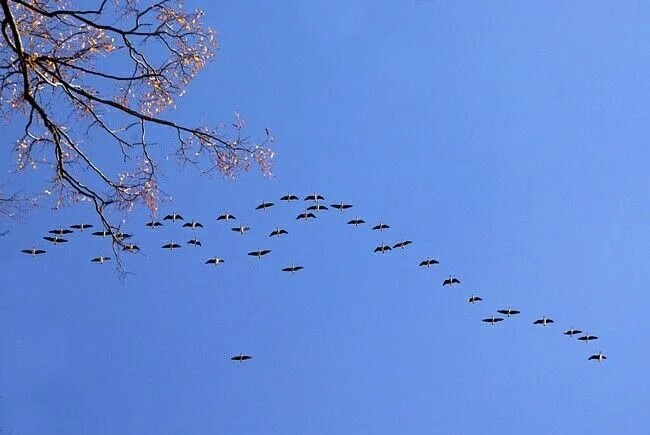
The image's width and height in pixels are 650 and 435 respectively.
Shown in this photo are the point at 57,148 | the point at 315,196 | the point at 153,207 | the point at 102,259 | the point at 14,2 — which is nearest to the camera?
the point at 14,2

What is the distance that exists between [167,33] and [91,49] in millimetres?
939

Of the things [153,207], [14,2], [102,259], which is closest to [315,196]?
[102,259]

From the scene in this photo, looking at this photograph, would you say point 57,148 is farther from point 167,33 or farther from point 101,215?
point 167,33

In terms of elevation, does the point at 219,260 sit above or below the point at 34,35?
above

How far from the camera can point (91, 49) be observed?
9.97 meters

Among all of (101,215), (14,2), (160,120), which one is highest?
(14,2)

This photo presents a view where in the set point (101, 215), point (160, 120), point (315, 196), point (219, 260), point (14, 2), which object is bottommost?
point (101, 215)

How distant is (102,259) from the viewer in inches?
730

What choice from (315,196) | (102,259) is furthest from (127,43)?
(315,196)

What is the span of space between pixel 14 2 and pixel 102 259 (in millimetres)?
10120

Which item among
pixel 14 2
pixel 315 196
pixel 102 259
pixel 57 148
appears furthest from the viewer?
pixel 315 196

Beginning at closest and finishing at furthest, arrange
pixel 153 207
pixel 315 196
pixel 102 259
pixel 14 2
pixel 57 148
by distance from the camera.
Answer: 1. pixel 14 2
2. pixel 57 148
3. pixel 153 207
4. pixel 102 259
5. pixel 315 196

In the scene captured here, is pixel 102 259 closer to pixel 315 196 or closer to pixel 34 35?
pixel 315 196

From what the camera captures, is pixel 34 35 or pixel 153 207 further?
pixel 153 207
